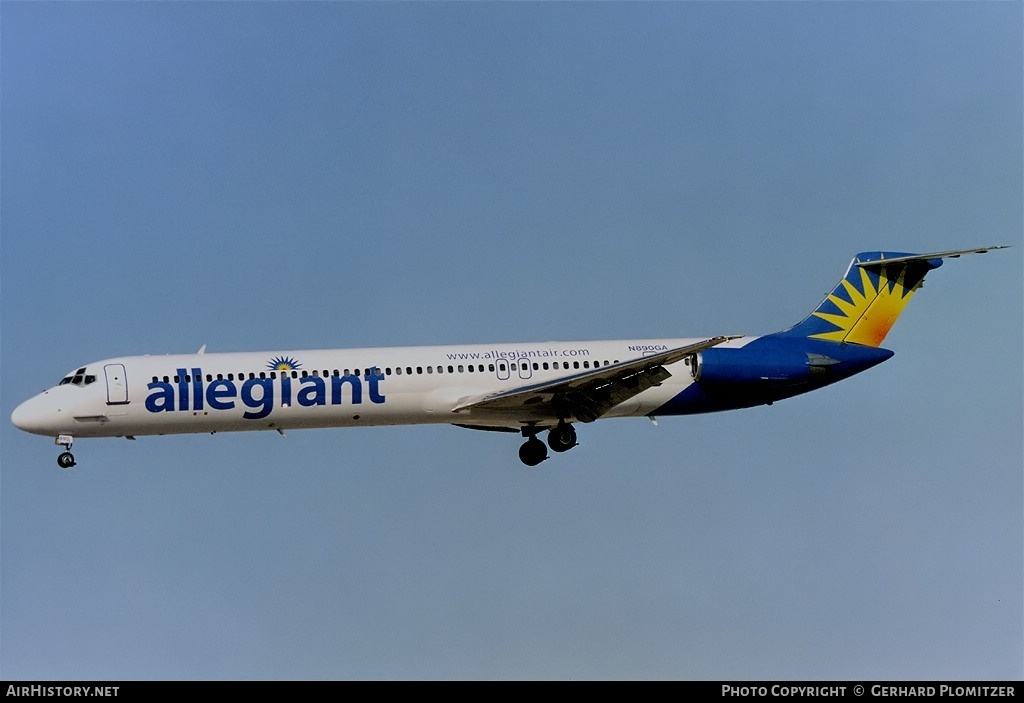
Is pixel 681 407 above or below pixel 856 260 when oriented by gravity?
below

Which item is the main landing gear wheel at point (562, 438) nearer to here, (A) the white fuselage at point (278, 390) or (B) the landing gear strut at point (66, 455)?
(A) the white fuselage at point (278, 390)

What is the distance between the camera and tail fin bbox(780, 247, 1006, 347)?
45156mm

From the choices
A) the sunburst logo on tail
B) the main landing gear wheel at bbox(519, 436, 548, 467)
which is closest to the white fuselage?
the main landing gear wheel at bbox(519, 436, 548, 467)

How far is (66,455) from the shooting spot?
129 ft

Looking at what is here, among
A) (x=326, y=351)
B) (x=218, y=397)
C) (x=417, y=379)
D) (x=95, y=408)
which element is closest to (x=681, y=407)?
(x=417, y=379)

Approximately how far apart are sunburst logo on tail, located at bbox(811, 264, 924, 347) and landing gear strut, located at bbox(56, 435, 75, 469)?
2269 cm

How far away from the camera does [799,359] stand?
142ft

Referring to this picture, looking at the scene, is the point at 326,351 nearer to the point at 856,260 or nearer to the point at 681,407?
the point at 681,407

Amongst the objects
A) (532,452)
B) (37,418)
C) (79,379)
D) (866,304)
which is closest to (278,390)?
(79,379)

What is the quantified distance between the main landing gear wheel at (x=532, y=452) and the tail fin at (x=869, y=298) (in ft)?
28.5

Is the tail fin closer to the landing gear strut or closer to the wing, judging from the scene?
the wing
